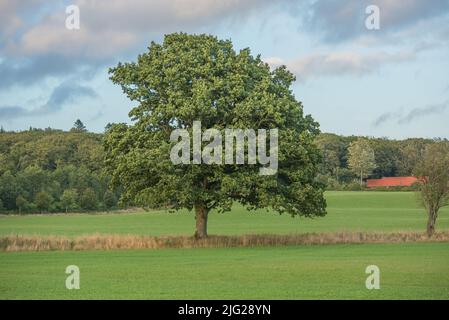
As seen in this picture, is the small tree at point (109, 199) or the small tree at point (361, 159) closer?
the small tree at point (109, 199)

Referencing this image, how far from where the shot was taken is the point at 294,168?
48.3m

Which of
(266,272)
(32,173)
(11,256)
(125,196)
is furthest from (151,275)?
(32,173)

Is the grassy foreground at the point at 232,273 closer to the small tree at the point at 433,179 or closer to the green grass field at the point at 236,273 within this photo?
the green grass field at the point at 236,273

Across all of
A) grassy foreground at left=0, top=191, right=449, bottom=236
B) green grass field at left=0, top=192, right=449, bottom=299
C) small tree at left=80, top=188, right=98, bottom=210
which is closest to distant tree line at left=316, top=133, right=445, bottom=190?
grassy foreground at left=0, top=191, right=449, bottom=236

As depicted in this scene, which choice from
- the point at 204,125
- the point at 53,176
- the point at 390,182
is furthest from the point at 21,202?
the point at 390,182

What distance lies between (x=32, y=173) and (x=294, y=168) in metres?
82.2

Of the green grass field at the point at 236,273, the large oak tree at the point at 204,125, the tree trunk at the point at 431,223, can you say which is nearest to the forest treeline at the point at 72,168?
the large oak tree at the point at 204,125

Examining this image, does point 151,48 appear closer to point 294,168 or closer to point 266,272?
point 294,168

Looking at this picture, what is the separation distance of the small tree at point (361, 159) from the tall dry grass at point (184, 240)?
118 meters

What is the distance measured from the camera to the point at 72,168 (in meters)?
134

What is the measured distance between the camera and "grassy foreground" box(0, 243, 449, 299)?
24.8 m

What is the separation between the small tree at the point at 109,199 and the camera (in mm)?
126688

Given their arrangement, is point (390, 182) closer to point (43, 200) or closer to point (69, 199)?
point (69, 199)

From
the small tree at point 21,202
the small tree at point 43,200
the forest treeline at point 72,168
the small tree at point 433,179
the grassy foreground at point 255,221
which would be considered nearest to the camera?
the small tree at point 433,179
